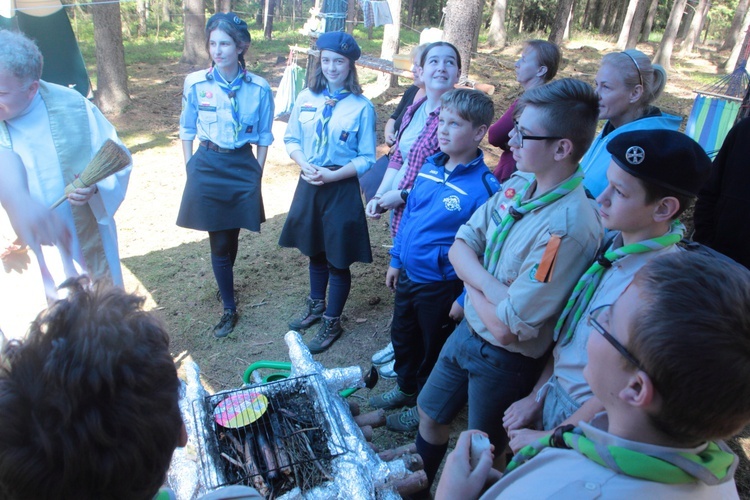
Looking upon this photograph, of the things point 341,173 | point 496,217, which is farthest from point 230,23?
point 496,217

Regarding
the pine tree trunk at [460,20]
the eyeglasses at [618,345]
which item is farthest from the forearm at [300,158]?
the pine tree trunk at [460,20]

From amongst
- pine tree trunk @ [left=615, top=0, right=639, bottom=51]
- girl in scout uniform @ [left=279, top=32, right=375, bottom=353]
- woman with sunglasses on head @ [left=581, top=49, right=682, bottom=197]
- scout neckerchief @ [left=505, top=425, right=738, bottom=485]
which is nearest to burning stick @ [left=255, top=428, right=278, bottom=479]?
scout neckerchief @ [left=505, top=425, right=738, bottom=485]

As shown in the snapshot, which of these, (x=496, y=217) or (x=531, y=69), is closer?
(x=496, y=217)

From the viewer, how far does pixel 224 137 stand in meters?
3.67

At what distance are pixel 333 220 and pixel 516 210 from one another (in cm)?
191

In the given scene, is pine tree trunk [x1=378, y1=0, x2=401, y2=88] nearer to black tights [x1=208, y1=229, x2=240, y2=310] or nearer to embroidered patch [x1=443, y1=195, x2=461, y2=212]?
black tights [x1=208, y1=229, x2=240, y2=310]

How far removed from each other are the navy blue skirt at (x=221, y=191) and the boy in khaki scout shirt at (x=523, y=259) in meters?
2.04

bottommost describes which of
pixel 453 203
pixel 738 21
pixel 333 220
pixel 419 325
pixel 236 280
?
pixel 236 280

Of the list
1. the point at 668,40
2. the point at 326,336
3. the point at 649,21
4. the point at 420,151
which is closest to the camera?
the point at 420,151

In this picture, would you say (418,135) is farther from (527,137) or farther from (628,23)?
(628,23)

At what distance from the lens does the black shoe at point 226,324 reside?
4.01 metres

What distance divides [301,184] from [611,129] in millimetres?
2060

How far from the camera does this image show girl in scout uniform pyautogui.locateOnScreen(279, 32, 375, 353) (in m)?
3.52

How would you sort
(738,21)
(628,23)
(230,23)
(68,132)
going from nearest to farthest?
(68,132) < (230,23) < (738,21) < (628,23)
